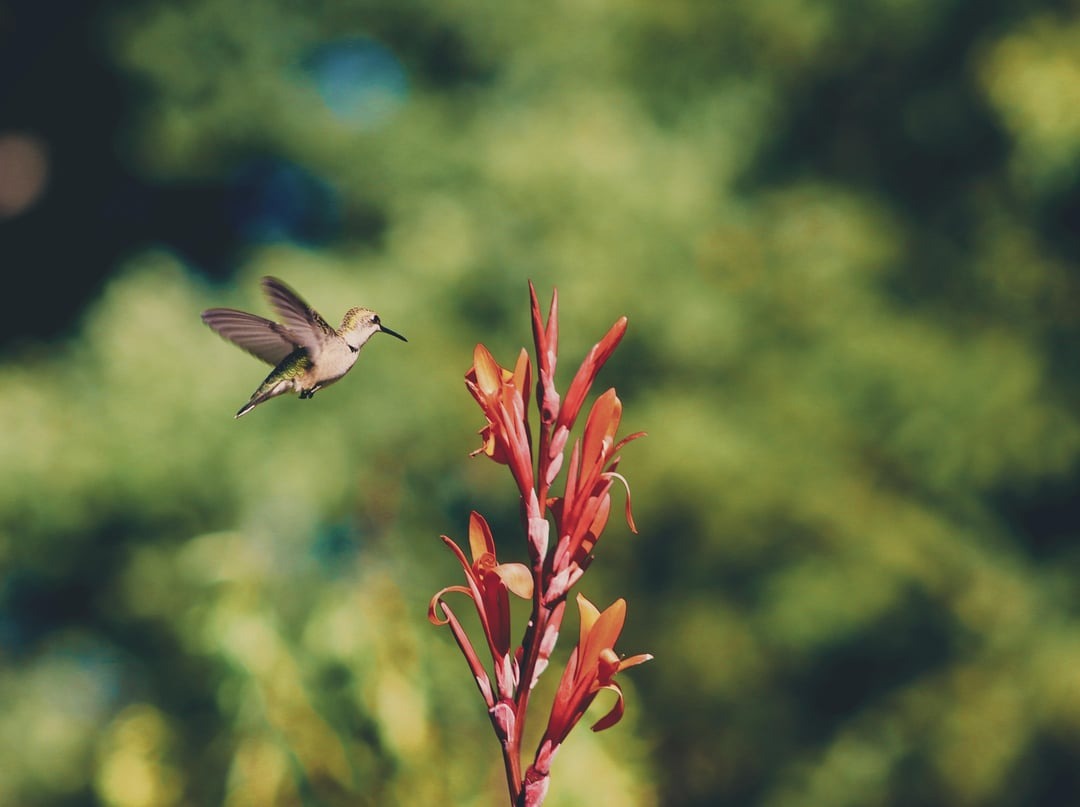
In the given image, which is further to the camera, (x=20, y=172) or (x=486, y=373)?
(x=20, y=172)

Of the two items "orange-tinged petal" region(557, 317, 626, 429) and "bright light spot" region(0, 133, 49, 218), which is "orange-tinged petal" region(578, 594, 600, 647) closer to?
"orange-tinged petal" region(557, 317, 626, 429)

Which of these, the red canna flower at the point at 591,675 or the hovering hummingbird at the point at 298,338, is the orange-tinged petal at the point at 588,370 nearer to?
the red canna flower at the point at 591,675

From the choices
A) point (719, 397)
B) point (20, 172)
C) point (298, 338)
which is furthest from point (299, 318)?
point (20, 172)

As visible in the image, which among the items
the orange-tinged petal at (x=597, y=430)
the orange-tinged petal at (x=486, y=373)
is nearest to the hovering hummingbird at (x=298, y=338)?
the orange-tinged petal at (x=486, y=373)

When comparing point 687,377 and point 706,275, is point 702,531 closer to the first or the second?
point 687,377

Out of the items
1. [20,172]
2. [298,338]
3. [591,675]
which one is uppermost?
[20,172]

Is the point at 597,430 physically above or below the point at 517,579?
above

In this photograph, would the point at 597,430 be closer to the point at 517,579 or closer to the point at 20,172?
the point at 517,579
